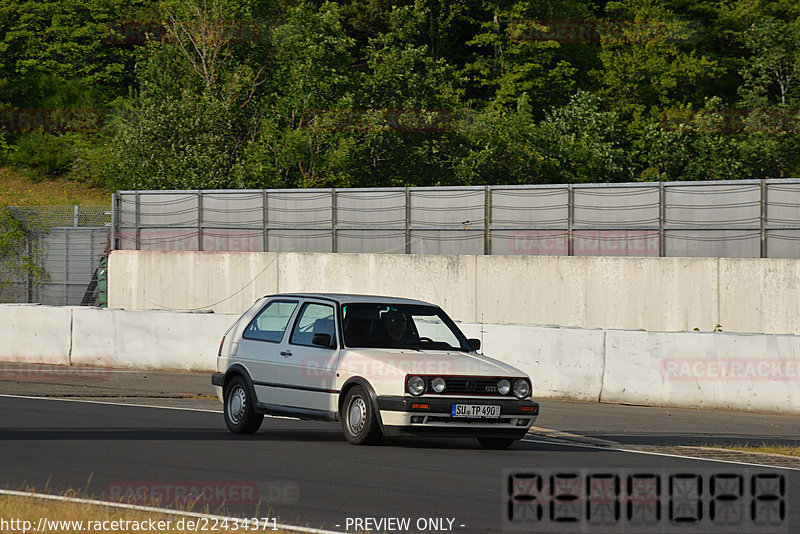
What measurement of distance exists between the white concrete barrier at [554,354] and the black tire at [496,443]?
7121 millimetres

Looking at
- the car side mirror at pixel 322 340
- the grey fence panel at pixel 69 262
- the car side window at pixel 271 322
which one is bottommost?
the car side mirror at pixel 322 340

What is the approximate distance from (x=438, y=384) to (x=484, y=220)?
16.7 m

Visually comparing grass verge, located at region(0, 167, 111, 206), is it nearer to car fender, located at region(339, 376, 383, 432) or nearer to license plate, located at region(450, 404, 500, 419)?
car fender, located at region(339, 376, 383, 432)

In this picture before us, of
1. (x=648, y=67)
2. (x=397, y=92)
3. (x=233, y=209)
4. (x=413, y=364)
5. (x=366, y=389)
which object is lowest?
(x=366, y=389)

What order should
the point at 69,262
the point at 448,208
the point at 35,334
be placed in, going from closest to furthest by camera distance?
the point at 35,334, the point at 448,208, the point at 69,262

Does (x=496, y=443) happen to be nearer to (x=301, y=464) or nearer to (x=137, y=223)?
(x=301, y=464)

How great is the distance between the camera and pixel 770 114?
5578cm

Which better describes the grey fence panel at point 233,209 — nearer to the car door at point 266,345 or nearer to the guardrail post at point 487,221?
the guardrail post at point 487,221

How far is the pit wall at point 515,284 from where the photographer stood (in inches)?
979

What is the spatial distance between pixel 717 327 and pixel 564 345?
19.3ft

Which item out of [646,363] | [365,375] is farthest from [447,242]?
[365,375]

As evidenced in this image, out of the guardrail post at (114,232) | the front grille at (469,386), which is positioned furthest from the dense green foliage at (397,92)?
the front grille at (469,386)

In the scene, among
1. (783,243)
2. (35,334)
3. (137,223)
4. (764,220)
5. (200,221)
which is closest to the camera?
(783,243)

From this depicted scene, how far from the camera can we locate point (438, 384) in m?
12.4
